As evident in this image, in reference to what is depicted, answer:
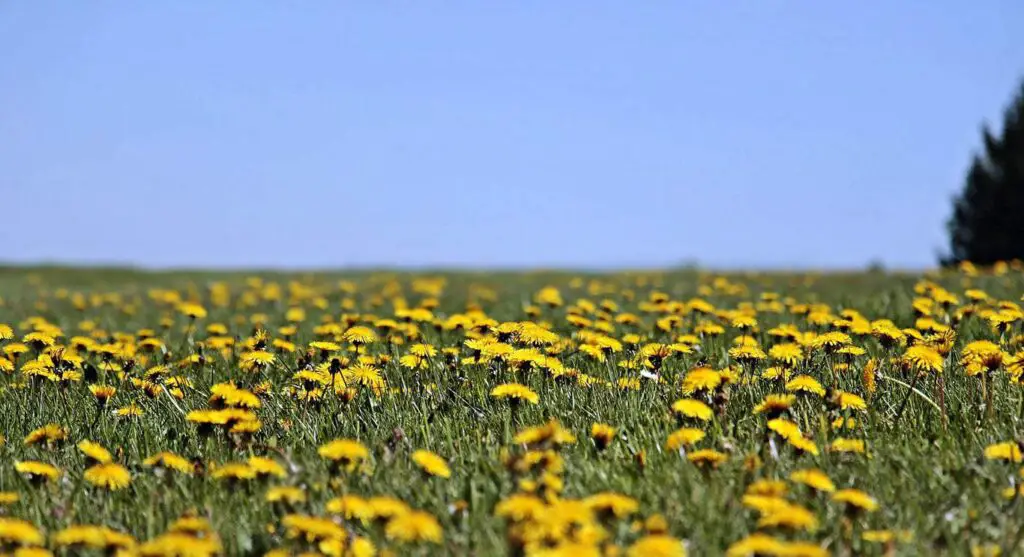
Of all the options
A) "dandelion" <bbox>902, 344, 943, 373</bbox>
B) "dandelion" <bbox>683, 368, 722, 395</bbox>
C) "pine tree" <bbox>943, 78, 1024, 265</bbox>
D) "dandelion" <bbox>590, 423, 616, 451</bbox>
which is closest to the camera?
"dandelion" <bbox>590, 423, 616, 451</bbox>

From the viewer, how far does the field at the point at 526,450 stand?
254 centimetres

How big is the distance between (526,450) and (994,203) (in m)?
36.7

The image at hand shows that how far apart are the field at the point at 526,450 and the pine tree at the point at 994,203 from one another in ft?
106

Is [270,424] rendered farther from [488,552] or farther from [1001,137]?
[1001,137]

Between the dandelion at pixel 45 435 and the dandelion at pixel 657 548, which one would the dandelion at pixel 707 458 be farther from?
the dandelion at pixel 45 435

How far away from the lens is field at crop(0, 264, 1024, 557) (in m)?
2.54

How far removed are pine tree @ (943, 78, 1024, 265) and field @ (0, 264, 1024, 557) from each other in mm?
32456

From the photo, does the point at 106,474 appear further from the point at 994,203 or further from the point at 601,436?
the point at 994,203

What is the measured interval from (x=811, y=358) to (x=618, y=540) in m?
2.42

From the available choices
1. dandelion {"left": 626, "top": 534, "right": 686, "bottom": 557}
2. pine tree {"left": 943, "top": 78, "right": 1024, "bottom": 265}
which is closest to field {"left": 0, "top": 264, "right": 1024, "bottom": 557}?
dandelion {"left": 626, "top": 534, "right": 686, "bottom": 557}

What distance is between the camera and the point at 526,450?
131 inches

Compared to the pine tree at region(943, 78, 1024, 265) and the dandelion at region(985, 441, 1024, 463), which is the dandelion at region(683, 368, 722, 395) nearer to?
the dandelion at region(985, 441, 1024, 463)

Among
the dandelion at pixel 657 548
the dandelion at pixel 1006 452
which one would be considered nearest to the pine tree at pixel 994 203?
the dandelion at pixel 1006 452

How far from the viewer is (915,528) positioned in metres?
2.74
